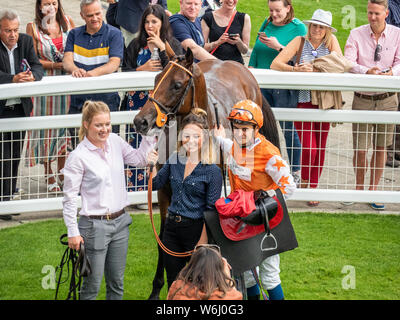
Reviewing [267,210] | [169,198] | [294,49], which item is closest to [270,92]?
[294,49]

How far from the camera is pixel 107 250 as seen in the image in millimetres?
5250

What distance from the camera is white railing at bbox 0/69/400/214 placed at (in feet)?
21.7

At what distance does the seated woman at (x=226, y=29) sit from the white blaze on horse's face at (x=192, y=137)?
10.4ft

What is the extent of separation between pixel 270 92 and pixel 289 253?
6.07ft

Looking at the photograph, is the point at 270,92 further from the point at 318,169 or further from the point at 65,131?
the point at 65,131

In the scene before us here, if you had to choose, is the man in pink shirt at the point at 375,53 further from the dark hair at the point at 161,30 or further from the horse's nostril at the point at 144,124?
the horse's nostril at the point at 144,124

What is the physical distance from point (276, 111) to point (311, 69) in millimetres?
561

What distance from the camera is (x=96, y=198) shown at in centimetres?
513

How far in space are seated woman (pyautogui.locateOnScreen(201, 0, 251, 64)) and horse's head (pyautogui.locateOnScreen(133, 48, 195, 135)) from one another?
2.44m

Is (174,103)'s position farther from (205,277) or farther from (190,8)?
(190,8)

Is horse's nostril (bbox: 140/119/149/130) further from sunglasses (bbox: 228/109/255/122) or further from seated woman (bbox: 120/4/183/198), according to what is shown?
seated woman (bbox: 120/4/183/198)

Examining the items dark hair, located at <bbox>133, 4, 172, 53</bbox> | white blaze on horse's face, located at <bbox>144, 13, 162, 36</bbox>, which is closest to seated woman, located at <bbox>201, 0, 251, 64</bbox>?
dark hair, located at <bbox>133, 4, 172, 53</bbox>

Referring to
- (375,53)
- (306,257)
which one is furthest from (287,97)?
(306,257)

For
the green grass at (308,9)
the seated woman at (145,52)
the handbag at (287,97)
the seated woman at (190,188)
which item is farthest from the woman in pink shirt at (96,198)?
the green grass at (308,9)
